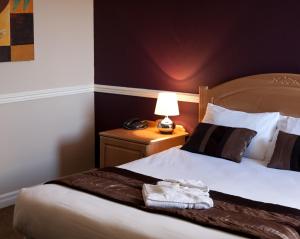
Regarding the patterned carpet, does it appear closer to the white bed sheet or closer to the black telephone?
the white bed sheet

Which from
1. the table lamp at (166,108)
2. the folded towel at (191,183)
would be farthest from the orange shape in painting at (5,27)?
the folded towel at (191,183)

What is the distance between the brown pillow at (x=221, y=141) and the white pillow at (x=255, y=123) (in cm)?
7

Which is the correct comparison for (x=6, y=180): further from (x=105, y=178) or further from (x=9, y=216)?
(x=105, y=178)

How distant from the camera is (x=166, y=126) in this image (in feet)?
14.1

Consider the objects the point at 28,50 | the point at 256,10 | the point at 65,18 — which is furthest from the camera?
the point at 65,18

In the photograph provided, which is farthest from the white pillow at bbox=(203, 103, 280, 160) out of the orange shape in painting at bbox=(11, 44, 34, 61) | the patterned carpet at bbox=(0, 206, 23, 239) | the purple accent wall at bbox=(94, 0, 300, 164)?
the patterned carpet at bbox=(0, 206, 23, 239)

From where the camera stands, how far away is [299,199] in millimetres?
2777

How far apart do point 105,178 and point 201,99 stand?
4.83 ft

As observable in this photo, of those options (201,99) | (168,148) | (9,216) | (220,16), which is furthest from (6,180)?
(220,16)

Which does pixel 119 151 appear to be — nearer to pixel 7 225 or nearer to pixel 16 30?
pixel 7 225

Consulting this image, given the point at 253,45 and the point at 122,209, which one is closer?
the point at 122,209

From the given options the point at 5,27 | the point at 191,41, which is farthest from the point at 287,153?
the point at 5,27

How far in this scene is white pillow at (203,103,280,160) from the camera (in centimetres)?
363

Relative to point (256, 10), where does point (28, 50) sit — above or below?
below
